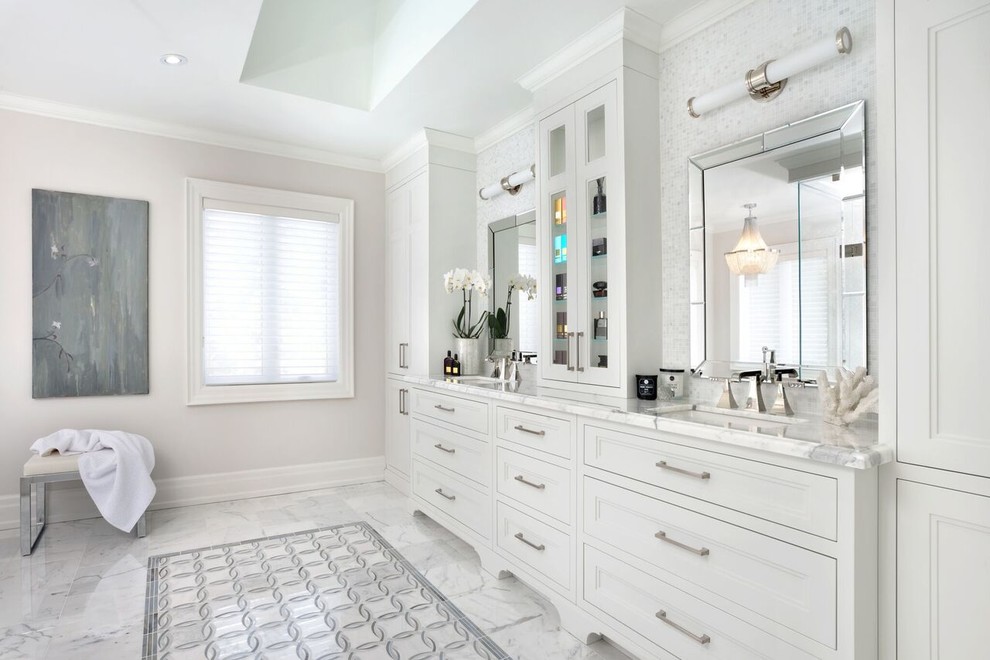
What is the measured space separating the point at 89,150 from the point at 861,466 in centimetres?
440

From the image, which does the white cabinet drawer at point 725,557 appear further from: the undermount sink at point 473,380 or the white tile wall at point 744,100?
the undermount sink at point 473,380

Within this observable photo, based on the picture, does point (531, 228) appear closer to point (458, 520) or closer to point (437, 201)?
point (437, 201)

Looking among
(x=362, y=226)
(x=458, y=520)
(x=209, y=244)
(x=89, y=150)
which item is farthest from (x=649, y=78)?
(x=89, y=150)

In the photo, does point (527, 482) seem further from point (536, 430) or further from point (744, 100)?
point (744, 100)

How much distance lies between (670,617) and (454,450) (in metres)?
1.54

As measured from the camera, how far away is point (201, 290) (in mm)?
3896

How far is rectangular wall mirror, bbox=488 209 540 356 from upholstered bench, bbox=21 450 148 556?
2.45 m

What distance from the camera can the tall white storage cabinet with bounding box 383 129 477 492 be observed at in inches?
151

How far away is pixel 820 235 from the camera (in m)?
1.94

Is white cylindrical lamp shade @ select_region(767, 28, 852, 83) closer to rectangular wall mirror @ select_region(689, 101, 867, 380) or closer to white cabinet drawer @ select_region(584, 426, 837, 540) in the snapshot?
rectangular wall mirror @ select_region(689, 101, 867, 380)

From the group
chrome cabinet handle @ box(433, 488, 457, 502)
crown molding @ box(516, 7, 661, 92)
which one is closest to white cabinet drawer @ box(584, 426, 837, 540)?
chrome cabinet handle @ box(433, 488, 457, 502)

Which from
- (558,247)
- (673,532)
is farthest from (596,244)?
(673,532)

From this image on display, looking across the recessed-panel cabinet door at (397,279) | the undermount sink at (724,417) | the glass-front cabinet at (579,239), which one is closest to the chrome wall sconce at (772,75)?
the glass-front cabinet at (579,239)

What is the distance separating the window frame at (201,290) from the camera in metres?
3.87
